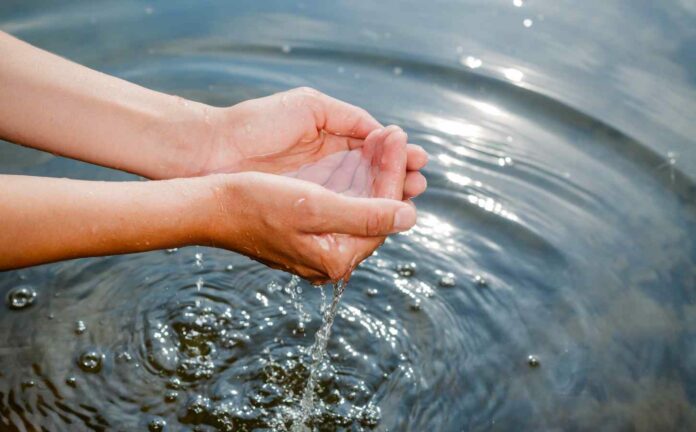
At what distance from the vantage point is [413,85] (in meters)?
4.09

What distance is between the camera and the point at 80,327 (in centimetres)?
274

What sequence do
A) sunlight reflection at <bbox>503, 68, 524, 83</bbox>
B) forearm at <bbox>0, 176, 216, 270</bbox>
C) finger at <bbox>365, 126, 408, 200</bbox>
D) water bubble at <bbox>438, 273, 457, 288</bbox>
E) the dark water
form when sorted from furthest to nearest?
1. sunlight reflection at <bbox>503, 68, 524, 83</bbox>
2. water bubble at <bbox>438, 273, 457, 288</bbox>
3. the dark water
4. finger at <bbox>365, 126, 408, 200</bbox>
5. forearm at <bbox>0, 176, 216, 270</bbox>

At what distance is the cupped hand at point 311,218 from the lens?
2084mm

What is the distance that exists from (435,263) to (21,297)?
1.57m

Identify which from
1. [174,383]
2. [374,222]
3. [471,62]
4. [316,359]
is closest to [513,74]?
[471,62]

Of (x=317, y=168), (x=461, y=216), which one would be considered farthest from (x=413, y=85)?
(x=317, y=168)

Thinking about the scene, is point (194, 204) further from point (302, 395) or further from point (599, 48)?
point (599, 48)

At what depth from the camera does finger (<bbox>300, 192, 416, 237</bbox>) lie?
207cm

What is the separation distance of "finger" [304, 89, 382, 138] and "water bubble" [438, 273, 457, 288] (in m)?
0.74

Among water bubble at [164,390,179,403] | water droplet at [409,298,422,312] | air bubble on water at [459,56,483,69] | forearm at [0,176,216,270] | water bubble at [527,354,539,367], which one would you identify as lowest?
water bubble at [164,390,179,403]

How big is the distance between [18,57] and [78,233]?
0.71m

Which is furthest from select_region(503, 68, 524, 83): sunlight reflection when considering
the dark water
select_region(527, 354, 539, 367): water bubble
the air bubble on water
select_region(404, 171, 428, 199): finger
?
Answer: select_region(404, 171, 428, 199): finger

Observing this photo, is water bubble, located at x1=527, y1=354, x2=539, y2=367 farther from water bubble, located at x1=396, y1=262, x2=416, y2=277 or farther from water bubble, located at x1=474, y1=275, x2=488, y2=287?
water bubble, located at x1=396, y1=262, x2=416, y2=277

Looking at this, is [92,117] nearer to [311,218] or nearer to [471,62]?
[311,218]
